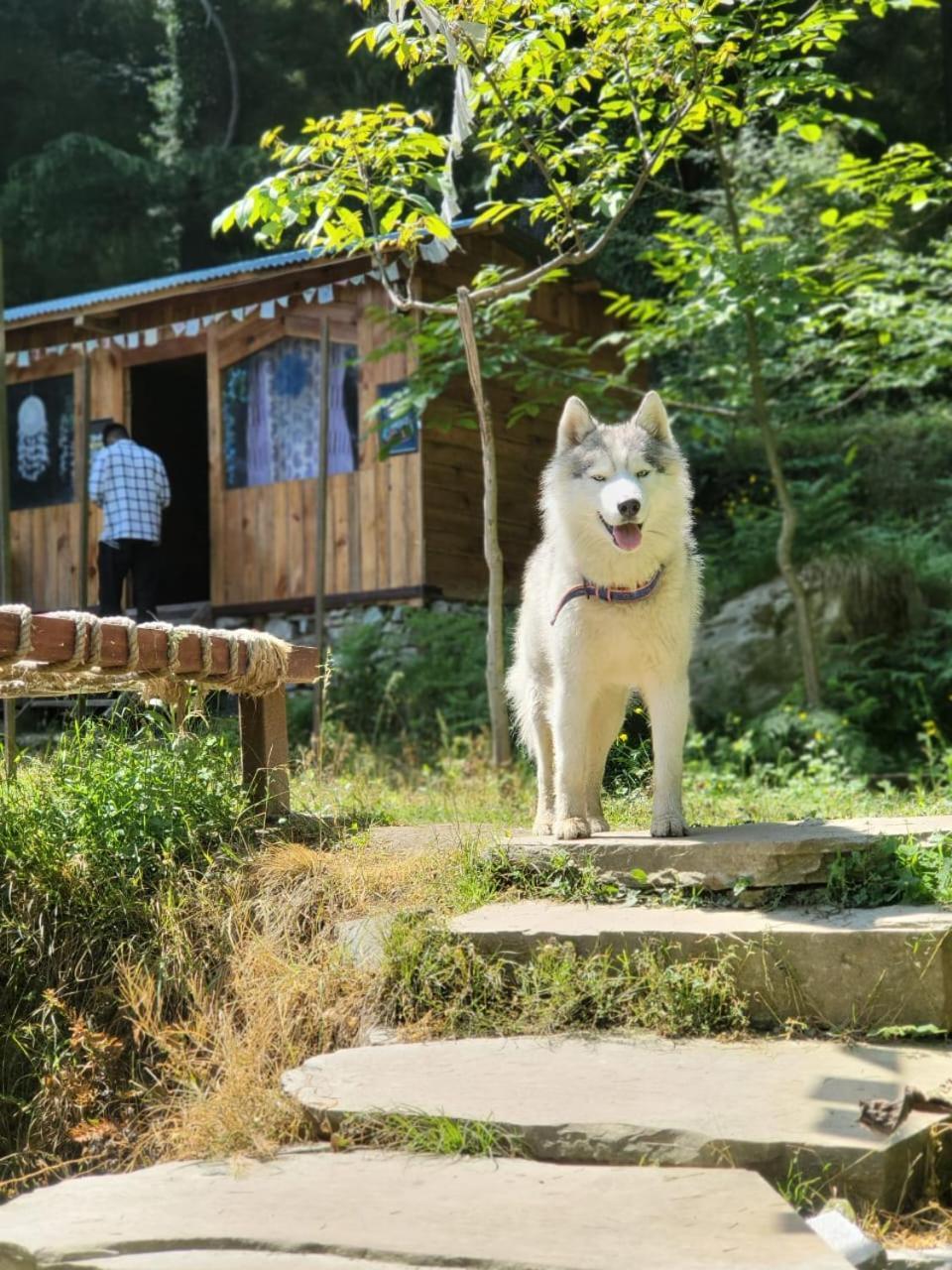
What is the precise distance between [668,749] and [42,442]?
1239 centimetres

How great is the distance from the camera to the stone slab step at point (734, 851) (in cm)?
447

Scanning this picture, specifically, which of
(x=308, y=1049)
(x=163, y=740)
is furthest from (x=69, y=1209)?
(x=163, y=740)

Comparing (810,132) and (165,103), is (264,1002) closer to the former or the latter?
(810,132)

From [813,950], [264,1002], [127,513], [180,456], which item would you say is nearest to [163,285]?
[127,513]

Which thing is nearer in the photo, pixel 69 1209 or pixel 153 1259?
pixel 153 1259

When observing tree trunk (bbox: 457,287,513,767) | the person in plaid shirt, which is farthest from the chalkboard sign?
tree trunk (bbox: 457,287,513,767)

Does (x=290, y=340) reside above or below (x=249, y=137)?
below

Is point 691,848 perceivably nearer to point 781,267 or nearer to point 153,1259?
point 153,1259

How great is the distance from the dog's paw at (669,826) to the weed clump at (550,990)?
2.23 feet

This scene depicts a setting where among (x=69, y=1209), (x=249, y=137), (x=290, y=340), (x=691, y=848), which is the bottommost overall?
(x=69, y=1209)

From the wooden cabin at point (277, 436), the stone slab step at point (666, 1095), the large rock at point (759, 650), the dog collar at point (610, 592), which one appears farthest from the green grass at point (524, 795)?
the wooden cabin at point (277, 436)

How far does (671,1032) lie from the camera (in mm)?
4066

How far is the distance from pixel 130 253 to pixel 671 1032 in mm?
22083

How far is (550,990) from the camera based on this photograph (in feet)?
13.7
